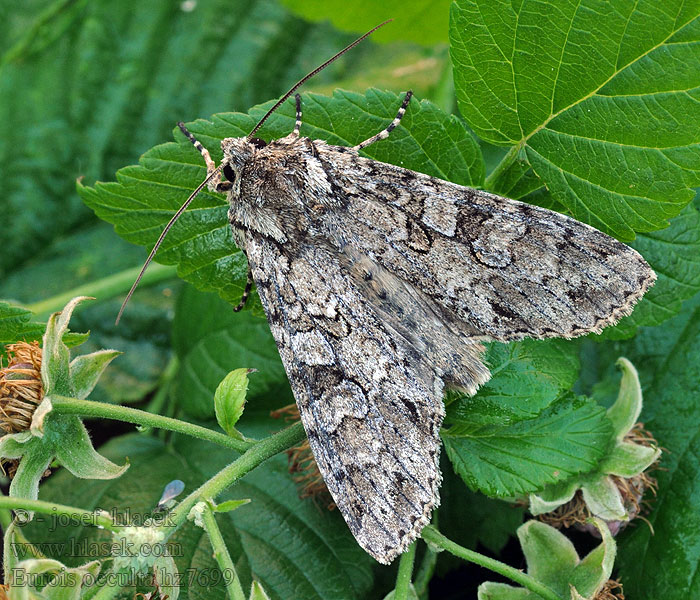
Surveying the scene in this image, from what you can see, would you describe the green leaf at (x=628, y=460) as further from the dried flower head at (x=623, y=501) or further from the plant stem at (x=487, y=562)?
the plant stem at (x=487, y=562)

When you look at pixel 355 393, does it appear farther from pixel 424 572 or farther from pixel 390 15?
Result: pixel 390 15

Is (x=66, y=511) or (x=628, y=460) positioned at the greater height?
(x=66, y=511)

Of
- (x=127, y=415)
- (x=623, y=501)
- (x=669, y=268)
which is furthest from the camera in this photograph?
(x=623, y=501)

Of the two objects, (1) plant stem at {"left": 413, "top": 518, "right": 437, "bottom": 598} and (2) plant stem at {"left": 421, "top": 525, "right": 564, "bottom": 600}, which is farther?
(1) plant stem at {"left": 413, "top": 518, "right": 437, "bottom": 598}

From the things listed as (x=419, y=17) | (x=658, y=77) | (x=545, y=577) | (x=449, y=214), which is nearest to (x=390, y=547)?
(x=545, y=577)

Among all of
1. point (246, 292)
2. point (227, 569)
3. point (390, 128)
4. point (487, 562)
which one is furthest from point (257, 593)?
point (390, 128)

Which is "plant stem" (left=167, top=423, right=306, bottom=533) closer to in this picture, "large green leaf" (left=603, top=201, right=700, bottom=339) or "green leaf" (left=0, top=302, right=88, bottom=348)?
"green leaf" (left=0, top=302, right=88, bottom=348)

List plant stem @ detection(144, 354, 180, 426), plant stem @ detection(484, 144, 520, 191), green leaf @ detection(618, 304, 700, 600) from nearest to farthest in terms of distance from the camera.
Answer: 1. plant stem @ detection(484, 144, 520, 191)
2. green leaf @ detection(618, 304, 700, 600)
3. plant stem @ detection(144, 354, 180, 426)

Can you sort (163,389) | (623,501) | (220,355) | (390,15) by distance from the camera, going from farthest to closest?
(163,389), (390,15), (220,355), (623,501)

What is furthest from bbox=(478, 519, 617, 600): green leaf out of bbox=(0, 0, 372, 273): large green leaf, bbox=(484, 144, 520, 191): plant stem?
bbox=(0, 0, 372, 273): large green leaf
